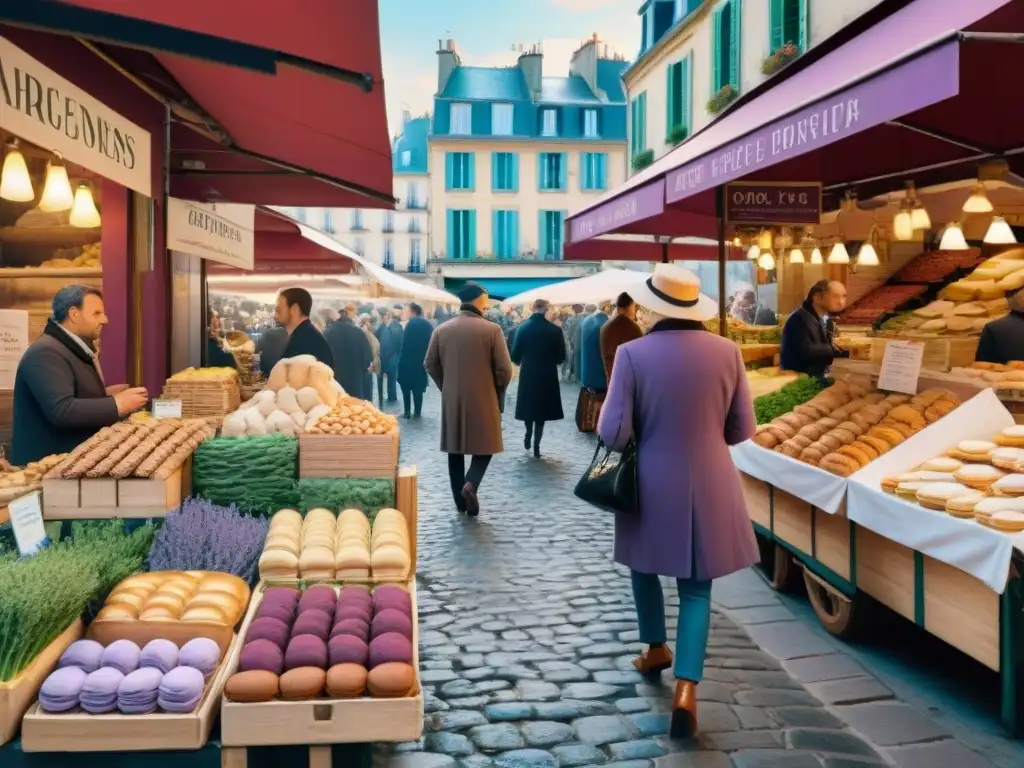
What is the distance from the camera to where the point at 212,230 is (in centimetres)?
780

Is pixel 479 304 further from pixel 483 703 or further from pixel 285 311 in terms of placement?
pixel 483 703

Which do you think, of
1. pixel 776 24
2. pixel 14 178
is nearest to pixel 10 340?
pixel 14 178

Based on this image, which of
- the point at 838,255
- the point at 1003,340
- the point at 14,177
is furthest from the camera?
the point at 838,255

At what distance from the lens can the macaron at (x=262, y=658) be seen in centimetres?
314

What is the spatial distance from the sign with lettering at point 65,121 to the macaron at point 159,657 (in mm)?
1956

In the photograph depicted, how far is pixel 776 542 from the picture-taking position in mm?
6527

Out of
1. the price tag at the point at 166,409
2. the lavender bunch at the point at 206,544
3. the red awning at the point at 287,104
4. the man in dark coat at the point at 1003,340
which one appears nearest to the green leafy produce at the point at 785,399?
the man in dark coat at the point at 1003,340

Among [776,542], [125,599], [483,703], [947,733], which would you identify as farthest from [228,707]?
[776,542]

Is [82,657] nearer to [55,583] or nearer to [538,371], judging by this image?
[55,583]

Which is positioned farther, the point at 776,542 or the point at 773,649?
the point at 776,542

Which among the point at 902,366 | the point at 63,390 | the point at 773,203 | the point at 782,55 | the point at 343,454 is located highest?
the point at 782,55

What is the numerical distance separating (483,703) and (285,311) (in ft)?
16.1

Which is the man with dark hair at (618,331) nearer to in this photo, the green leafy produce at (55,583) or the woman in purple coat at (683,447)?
the woman in purple coat at (683,447)

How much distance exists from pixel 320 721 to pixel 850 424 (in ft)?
13.1
